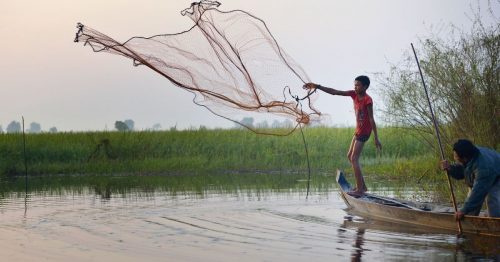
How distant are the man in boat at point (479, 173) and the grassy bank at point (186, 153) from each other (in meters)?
14.4

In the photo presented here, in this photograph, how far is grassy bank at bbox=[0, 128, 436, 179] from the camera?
26266 mm

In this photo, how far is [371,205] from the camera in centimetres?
1277

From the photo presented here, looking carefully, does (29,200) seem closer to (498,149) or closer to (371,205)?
(371,205)

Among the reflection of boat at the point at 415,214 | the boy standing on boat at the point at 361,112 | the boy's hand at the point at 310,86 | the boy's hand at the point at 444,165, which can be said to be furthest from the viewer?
the boy standing on boat at the point at 361,112

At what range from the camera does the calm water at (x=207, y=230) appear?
30.2ft

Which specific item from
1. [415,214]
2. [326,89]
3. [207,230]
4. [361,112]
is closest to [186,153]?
[361,112]

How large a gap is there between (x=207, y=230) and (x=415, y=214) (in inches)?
119

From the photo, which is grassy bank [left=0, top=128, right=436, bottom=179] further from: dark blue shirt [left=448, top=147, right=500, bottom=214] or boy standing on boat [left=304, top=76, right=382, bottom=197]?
dark blue shirt [left=448, top=147, right=500, bottom=214]

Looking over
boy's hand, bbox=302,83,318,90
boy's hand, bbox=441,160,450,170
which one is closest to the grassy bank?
boy's hand, bbox=302,83,318,90

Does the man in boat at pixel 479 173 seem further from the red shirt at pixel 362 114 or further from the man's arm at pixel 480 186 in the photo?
the red shirt at pixel 362 114

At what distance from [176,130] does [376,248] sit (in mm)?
23136

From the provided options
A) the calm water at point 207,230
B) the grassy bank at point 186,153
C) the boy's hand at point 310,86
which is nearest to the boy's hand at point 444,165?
the calm water at point 207,230

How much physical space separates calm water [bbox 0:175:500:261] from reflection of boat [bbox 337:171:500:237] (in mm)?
214

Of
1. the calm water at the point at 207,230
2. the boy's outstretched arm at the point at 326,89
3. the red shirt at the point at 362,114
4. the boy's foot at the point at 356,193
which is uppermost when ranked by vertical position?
the boy's outstretched arm at the point at 326,89
